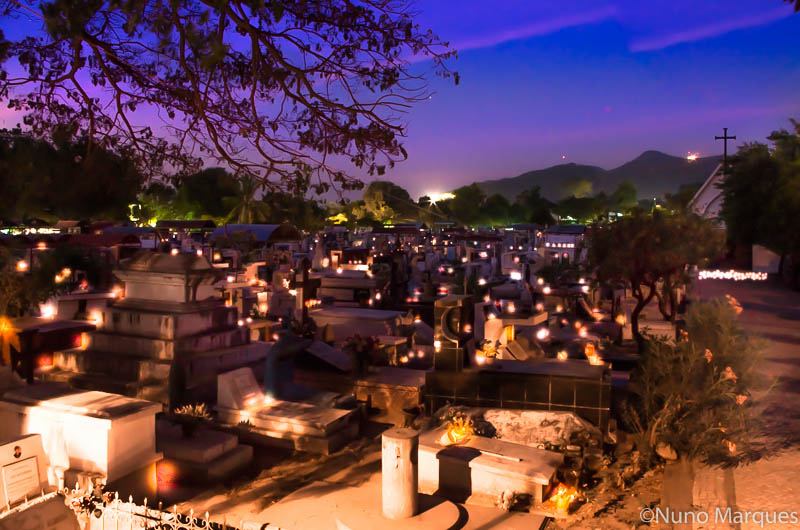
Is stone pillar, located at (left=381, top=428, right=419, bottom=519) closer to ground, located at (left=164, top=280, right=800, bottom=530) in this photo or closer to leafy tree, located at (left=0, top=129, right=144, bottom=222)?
ground, located at (left=164, top=280, right=800, bottom=530)

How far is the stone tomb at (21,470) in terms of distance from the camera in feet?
16.9

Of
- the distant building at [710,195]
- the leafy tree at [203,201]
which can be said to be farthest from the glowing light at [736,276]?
the leafy tree at [203,201]

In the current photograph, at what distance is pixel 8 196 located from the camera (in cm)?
794

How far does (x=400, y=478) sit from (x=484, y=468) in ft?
4.00

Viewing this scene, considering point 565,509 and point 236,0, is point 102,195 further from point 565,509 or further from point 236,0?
point 565,509

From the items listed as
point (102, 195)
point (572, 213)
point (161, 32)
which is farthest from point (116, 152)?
point (572, 213)

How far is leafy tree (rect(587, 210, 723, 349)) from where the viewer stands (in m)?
12.8

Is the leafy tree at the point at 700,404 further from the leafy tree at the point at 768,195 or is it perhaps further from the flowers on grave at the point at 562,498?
the leafy tree at the point at 768,195

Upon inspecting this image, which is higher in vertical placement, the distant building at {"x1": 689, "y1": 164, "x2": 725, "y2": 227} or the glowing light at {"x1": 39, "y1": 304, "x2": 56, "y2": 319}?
the distant building at {"x1": 689, "y1": 164, "x2": 725, "y2": 227}

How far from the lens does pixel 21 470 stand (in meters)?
5.32

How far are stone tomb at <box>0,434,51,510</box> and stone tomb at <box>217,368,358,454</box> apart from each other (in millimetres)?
3011

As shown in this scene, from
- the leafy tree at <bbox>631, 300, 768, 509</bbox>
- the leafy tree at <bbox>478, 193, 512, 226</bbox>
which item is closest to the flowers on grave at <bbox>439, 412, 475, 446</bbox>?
the leafy tree at <bbox>631, 300, 768, 509</bbox>

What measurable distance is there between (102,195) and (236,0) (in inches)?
193

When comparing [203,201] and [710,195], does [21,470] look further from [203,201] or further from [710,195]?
[203,201]
